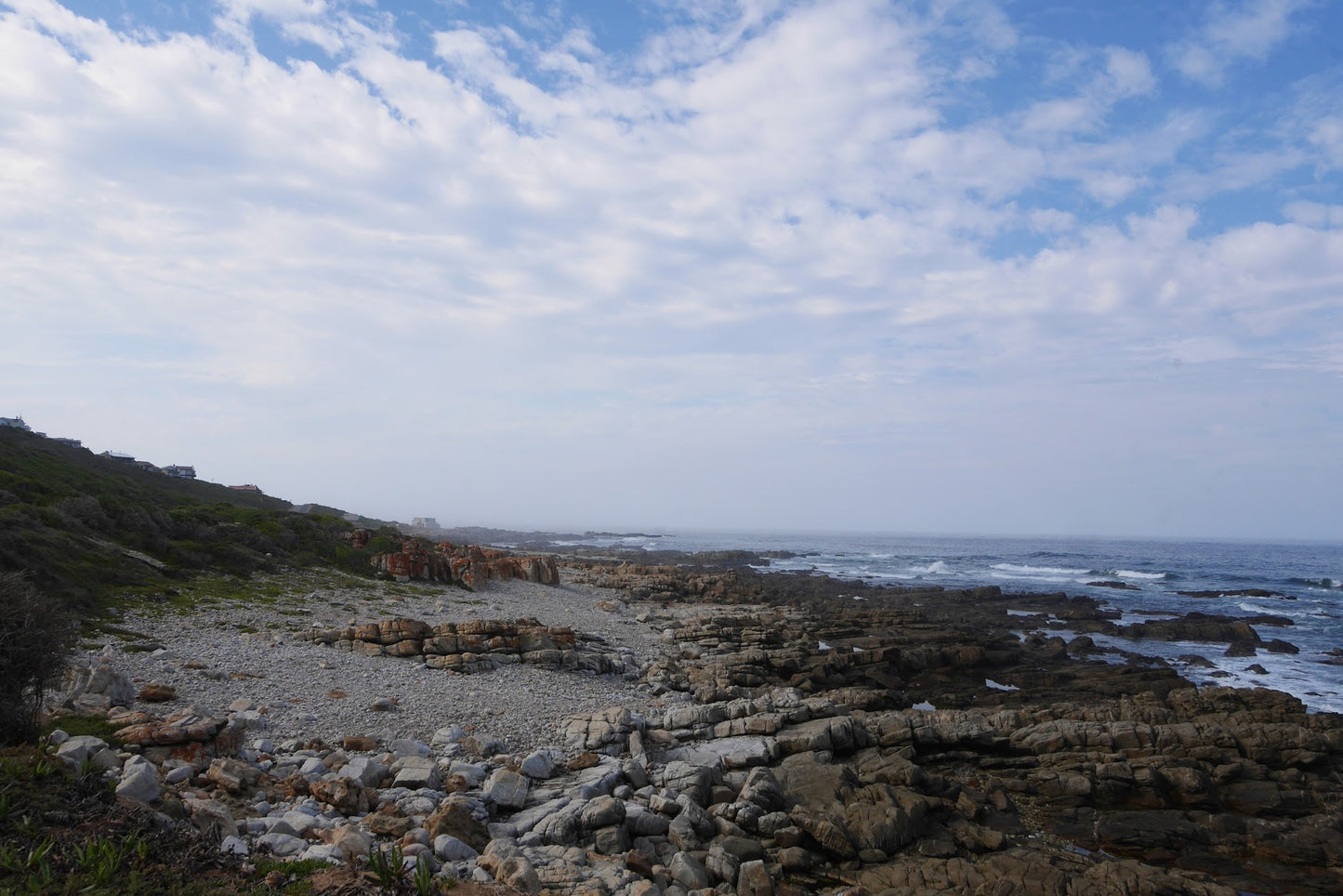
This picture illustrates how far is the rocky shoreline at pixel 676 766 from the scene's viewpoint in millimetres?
10094

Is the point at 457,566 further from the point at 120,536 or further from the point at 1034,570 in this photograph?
the point at 1034,570

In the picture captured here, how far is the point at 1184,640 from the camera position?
3581 cm

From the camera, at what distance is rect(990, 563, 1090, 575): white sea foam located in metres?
77.3

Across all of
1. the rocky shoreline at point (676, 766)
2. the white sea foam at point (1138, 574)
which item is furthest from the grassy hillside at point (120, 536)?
the white sea foam at point (1138, 574)

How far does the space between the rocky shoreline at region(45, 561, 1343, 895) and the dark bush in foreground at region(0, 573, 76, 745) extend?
2.75 feet

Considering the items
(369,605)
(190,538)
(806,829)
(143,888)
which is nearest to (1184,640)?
(806,829)

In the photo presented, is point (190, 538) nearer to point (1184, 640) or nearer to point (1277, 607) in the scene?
point (1184, 640)

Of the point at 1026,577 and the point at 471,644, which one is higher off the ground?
the point at 471,644

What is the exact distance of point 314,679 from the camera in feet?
51.9

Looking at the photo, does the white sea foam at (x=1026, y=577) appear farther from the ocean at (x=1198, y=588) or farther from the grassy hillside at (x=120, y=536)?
the grassy hillside at (x=120, y=536)

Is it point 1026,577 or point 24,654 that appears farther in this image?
point 1026,577

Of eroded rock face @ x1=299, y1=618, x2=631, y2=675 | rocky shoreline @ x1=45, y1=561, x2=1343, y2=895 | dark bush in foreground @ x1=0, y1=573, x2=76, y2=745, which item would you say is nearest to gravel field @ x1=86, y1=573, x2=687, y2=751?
rocky shoreline @ x1=45, y1=561, x2=1343, y2=895

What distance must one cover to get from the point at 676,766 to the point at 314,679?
8482 millimetres

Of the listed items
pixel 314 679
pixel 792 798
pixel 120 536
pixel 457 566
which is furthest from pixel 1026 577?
pixel 120 536
